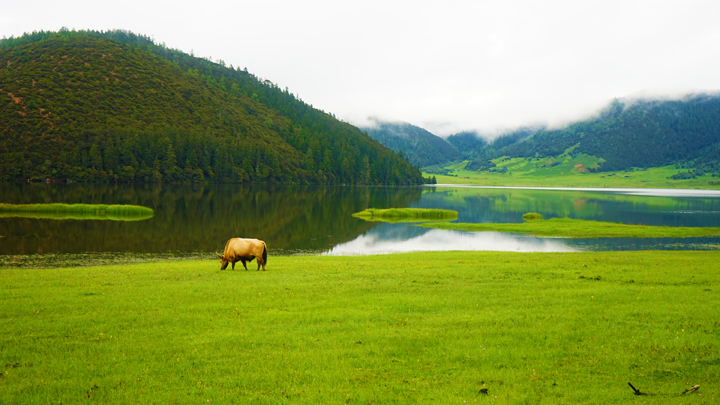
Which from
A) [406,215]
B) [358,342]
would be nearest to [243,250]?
[358,342]

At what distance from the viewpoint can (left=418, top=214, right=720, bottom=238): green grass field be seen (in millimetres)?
63438

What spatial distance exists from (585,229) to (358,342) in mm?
65556

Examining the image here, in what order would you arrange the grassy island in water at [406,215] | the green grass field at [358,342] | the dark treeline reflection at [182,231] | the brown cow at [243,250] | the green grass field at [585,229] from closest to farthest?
the green grass field at [358,342] < the brown cow at [243,250] < the dark treeline reflection at [182,231] < the green grass field at [585,229] < the grassy island in water at [406,215]

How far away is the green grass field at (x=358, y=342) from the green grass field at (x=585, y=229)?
46.4m

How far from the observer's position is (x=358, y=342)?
1238 cm

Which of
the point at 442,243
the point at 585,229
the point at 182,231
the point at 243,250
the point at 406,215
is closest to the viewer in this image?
the point at 243,250

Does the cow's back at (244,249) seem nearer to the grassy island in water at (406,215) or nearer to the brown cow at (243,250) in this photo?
the brown cow at (243,250)

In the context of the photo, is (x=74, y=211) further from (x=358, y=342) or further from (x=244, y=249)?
(x=358, y=342)

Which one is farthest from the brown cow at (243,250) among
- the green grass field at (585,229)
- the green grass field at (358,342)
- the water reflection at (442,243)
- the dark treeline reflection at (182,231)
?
the green grass field at (585,229)

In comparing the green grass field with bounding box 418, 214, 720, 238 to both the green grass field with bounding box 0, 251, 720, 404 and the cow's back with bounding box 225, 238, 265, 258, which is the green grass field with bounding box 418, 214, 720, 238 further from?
the cow's back with bounding box 225, 238, 265, 258

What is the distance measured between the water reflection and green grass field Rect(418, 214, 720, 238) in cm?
516

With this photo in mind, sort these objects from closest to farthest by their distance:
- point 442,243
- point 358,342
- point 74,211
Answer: point 358,342 < point 442,243 < point 74,211

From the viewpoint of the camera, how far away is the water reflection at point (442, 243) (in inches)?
1983

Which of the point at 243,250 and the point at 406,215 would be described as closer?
the point at 243,250
